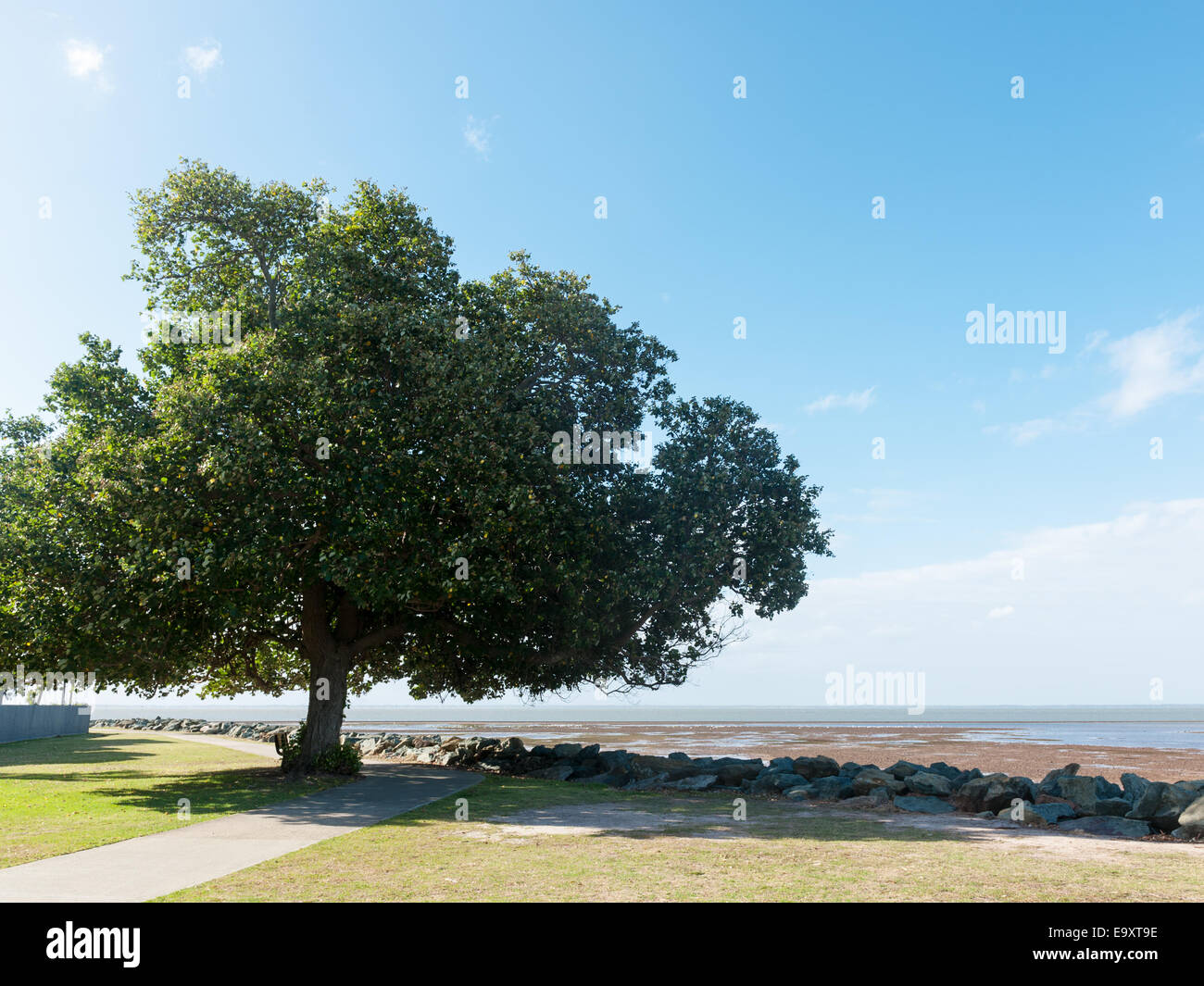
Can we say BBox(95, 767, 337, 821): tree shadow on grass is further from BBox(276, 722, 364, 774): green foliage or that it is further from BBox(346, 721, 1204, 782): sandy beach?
BBox(346, 721, 1204, 782): sandy beach

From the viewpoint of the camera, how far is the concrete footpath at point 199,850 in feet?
32.1

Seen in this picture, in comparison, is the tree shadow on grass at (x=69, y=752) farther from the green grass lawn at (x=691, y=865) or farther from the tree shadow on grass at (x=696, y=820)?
the green grass lawn at (x=691, y=865)

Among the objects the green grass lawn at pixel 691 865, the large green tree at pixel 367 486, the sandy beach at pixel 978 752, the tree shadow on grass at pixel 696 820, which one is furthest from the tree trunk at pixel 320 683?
the sandy beach at pixel 978 752

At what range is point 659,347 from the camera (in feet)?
84.4

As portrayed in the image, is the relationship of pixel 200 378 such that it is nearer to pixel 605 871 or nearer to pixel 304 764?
pixel 304 764

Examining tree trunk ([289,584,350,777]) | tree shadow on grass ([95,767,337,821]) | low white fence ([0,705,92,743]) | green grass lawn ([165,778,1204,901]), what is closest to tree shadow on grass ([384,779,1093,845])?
green grass lawn ([165,778,1204,901])

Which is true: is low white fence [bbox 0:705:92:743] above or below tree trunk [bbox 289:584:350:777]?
below

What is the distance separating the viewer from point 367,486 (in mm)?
19969

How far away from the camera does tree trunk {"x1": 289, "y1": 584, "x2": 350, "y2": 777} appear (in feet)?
80.3

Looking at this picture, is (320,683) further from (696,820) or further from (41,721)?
(41,721)

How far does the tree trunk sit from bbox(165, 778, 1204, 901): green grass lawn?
8634 mm

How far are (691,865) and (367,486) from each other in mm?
12243

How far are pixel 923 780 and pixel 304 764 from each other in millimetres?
17472
